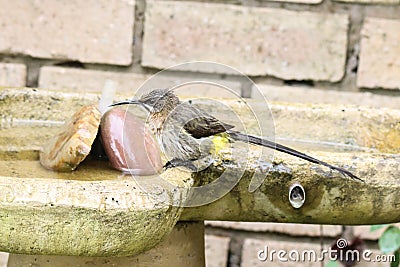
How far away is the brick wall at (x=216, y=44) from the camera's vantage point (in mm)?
1601

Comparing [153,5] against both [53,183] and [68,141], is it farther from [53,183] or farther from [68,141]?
[53,183]

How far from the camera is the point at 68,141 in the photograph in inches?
37.7

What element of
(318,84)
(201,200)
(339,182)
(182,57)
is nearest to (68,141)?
(201,200)

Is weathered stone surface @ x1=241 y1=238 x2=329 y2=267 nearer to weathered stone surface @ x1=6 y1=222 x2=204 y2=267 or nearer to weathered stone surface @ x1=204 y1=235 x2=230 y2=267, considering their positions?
weathered stone surface @ x1=204 y1=235 x2=230 y2=267

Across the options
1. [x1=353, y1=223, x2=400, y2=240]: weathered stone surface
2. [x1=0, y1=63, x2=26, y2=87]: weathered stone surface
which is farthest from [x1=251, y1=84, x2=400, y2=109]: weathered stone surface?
[x1=0, y1=63, x2=26, y2=87]: weathered stone surface

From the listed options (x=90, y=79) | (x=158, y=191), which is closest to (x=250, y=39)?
(x=90, y=79)

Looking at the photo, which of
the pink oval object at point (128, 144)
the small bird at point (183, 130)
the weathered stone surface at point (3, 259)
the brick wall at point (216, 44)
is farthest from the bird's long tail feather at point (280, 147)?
the weathered stone surface at point (3, 259)

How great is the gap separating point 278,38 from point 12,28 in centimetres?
59

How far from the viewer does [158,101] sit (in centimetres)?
101

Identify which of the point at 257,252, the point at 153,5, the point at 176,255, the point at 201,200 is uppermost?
the point at 153,5

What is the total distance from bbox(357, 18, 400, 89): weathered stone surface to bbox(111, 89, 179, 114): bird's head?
0.71 meters

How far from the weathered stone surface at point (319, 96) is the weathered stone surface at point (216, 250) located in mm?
345

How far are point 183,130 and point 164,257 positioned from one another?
0.20 meters

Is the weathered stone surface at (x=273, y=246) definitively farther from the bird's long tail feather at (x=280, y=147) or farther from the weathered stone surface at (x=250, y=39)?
the bird's long tail feather at (x=280, y=147)
